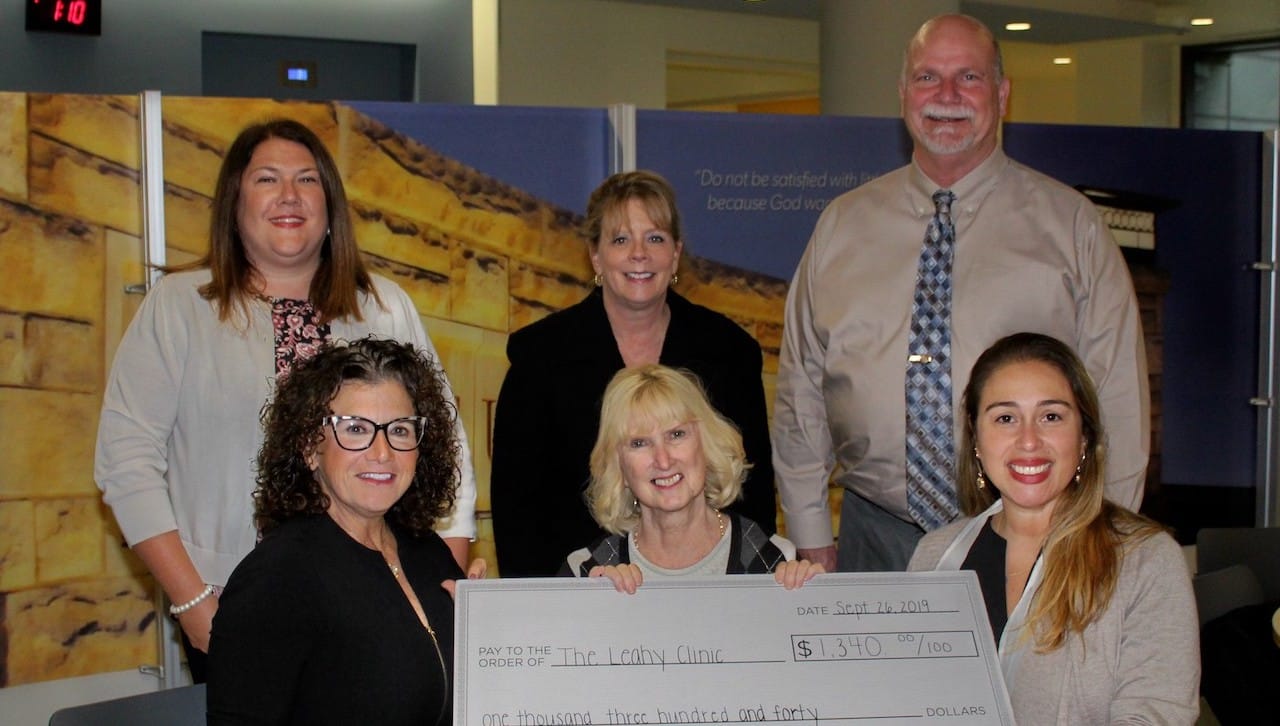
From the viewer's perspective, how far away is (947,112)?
10.9 ft

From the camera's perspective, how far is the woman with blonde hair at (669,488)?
284cm

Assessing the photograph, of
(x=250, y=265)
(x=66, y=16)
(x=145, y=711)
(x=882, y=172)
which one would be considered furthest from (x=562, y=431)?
(x=66, y=16)

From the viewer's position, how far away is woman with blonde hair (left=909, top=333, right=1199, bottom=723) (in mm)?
Result: 2357

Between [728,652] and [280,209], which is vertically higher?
[280,209]

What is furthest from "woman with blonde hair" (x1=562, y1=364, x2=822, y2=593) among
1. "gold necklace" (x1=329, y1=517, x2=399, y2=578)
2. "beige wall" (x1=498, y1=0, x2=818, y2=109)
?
"beige wall" (x1=498, y1=0, x2=818, y2=109)

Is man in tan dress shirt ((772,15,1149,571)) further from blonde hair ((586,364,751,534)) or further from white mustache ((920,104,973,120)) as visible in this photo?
blonde hair ((586,364,751,534))

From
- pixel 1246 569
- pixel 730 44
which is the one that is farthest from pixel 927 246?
pixel 730 44

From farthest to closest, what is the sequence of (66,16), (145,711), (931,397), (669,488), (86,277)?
(66,16) < (86,277) < (931,397) < (669,488) < (145,711)

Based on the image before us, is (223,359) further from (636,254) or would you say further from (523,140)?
(523,140)

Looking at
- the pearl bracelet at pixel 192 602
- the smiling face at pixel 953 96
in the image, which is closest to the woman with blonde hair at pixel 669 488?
the pearl bracelet at pixel 192 602

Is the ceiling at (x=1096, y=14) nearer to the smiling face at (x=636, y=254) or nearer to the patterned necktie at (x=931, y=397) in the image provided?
the smiling face at (x=636, y=254)

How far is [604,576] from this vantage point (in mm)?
2471

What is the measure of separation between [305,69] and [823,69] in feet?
11.2

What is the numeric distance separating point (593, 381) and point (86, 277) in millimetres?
2208
